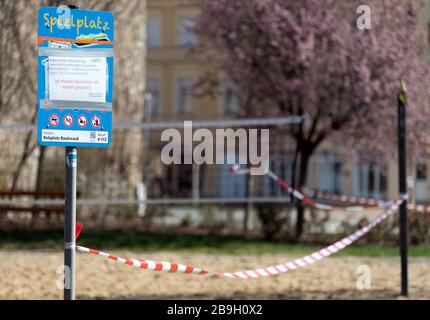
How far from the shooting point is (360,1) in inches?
600

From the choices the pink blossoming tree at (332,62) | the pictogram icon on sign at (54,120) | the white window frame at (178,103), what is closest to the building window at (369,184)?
the white window frame at (178,103)

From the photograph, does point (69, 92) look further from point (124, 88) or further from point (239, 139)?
point (124, 88)

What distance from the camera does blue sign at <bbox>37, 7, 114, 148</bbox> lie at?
16.8ft

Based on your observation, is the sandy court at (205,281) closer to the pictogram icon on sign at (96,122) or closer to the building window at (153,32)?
the pictogram icon on sign at (96,122)

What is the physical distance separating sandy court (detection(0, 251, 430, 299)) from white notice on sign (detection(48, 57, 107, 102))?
4.51 metres

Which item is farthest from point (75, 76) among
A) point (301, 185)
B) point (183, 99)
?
point (183, 99)

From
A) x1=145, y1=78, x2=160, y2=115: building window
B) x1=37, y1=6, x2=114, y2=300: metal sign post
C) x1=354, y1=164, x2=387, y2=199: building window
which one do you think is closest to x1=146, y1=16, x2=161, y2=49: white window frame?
x1=145, y1=78, x2=160, y2=115: building window

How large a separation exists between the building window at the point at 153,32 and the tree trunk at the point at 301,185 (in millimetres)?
23175

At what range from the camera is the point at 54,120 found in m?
5.15

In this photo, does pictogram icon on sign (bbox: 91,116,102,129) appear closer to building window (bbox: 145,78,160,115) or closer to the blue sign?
the blue sign

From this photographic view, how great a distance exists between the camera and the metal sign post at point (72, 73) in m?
5.12

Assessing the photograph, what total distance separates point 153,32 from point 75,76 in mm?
34345

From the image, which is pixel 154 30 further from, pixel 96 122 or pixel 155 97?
pixel 96 122
